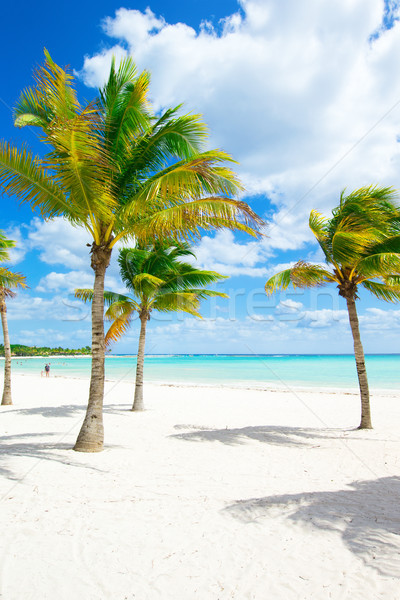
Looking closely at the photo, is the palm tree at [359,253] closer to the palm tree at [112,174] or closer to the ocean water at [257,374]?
the palm tree at [112,174]

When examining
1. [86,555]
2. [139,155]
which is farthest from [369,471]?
[139,155]

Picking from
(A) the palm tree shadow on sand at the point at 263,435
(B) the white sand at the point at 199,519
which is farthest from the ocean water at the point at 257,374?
(B) the white sand at the point at 199,519

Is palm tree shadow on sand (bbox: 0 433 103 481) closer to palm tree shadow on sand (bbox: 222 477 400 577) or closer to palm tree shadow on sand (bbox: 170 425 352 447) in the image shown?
palm tree shadow on sand (bbox: 222 477 400 577)

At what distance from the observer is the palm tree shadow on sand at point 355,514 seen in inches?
128

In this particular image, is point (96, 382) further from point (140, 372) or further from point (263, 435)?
point (140, 372)

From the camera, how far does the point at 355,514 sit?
4.11 m

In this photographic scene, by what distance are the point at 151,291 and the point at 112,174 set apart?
6066mm

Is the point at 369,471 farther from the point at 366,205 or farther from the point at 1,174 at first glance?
the point at 1,174

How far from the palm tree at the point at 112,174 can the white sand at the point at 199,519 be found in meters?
1.70

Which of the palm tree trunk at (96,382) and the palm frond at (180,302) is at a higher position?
the palm frond at (180,302)

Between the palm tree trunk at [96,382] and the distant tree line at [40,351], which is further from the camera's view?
the distant tree line at [40,351]

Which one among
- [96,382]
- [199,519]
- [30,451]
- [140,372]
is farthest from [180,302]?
[199,519]

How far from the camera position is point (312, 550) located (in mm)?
3301

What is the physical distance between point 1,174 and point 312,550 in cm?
668
